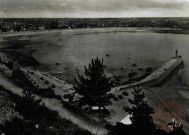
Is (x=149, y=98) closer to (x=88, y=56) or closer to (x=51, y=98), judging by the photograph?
(x=51, y=98)

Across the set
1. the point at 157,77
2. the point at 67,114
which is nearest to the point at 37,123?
the point at 67,114

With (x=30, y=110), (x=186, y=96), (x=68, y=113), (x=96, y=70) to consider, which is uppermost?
(x=96, y=70)

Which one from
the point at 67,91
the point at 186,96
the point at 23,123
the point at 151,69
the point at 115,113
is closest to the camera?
the point at 23,123

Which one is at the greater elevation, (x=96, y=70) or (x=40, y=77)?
(x=96, y=70)

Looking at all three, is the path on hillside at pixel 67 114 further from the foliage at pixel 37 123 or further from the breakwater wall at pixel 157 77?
the breakwater wall at pixel 157 77

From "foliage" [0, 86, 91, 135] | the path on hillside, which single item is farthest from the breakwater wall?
"foliage" [0, 86, 91, 135]

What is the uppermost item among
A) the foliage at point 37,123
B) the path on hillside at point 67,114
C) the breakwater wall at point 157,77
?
the foliage at point 37,123

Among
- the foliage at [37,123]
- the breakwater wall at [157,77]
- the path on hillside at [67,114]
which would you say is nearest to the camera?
the foliage at [37,123]

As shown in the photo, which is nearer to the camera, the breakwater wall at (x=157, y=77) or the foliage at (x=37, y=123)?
the foliage at (x=37, y=123)

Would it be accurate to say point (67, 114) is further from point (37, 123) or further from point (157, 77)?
point (157, 77)

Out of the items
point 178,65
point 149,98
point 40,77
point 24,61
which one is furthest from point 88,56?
point 149,98

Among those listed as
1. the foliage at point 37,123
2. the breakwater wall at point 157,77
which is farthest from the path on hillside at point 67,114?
the breakwater wall at point 157,77
